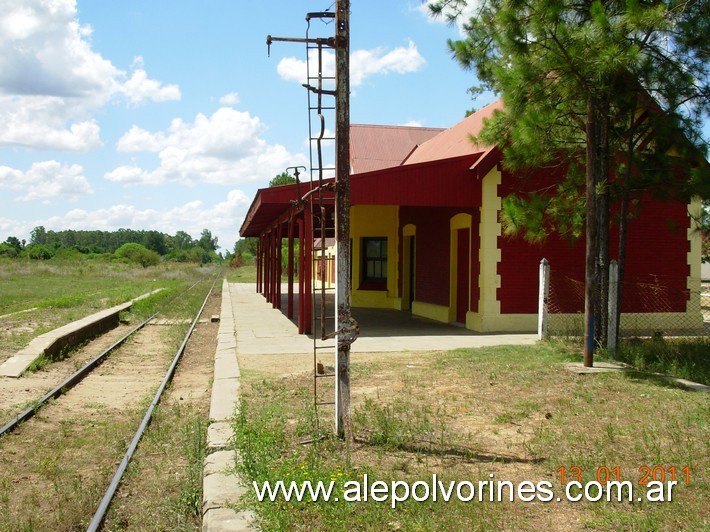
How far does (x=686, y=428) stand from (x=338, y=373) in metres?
3.04

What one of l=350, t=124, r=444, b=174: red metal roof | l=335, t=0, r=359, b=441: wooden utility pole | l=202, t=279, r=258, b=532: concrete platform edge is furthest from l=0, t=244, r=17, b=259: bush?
l=335, t=0, r=359, b=441: wooden utility pole

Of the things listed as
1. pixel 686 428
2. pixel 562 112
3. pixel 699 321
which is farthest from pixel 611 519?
pixel 699 321

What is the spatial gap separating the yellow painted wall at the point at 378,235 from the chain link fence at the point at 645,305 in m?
7.74

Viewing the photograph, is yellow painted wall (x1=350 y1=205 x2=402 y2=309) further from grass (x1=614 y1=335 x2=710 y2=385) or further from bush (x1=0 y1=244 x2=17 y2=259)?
bush (x1=0 y1=244 x2=17 y2=259)

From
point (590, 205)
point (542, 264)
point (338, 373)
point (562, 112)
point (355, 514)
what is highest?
point (562, 112)

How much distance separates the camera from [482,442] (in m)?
5.89

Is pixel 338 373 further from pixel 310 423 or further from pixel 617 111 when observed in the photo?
pixel 617 111

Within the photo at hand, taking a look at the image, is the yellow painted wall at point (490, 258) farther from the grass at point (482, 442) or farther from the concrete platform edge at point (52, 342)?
the concrete platform edge at point (52, 342)

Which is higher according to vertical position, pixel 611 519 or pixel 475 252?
pixel 475 252

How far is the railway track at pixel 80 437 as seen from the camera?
507cm

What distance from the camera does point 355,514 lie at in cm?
425

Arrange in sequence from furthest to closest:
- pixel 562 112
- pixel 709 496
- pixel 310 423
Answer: pixel 562 112, pixel 310 423, pixel 709 496

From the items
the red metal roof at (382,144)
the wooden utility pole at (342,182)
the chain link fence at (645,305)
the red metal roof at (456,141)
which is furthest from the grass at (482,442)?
the red metal roof at (382,144)

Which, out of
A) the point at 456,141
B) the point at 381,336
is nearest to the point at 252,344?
the point at 381,336
